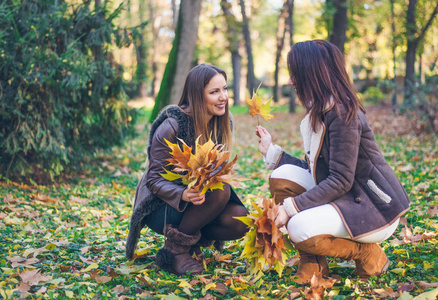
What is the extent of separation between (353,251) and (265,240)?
0.58 metres

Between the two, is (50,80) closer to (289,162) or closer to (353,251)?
(289,162)

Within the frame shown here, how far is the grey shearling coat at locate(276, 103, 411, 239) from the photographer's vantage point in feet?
8.30

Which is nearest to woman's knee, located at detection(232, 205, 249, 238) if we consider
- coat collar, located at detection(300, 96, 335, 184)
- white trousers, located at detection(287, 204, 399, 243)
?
white trousers, located at detection(287, 204, 399, 243)

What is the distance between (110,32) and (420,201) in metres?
4.48

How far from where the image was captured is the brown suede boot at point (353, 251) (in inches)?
101

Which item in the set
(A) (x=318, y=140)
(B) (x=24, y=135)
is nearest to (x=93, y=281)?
(A) (x=318, y=140)

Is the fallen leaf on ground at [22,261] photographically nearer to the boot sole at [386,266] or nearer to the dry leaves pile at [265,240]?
the dry leaves pile at [265,240]

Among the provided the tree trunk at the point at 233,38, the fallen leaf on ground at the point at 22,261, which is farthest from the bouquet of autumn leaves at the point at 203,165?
the tree trunk at the point at 233,38

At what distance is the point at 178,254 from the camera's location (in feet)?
9.81

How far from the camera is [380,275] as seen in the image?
2.77 m

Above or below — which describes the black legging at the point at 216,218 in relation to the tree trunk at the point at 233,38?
below

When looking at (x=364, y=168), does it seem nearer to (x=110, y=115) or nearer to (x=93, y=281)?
(x=93, y=281)

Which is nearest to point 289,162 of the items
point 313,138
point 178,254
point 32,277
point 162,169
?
point 313,138

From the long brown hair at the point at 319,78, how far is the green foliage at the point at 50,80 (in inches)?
132
